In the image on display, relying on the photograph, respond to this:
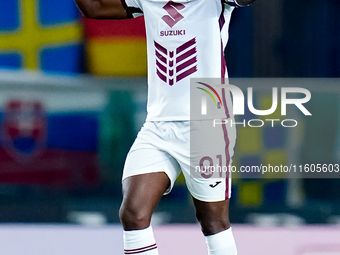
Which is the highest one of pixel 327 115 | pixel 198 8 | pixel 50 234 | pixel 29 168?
pixel 198 8

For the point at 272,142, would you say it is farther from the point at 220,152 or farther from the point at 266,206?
the point at 220,152

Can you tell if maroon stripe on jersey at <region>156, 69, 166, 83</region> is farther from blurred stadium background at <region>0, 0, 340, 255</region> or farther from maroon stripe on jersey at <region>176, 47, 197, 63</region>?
blurred stadium background at <region>0, 0, 340, 255</region>

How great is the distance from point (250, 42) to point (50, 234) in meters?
2.21

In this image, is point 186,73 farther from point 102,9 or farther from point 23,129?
point 23,129

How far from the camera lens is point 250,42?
4516 mm

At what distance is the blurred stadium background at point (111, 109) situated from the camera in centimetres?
442

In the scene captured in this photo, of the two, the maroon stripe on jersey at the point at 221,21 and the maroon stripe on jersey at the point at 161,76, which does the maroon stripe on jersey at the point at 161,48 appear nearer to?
the maroon stripe on jersey at the point at 161,76

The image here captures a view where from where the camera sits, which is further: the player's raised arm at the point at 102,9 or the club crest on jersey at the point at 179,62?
the player's raised arm at the point at 102,9

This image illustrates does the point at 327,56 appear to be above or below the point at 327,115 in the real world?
above

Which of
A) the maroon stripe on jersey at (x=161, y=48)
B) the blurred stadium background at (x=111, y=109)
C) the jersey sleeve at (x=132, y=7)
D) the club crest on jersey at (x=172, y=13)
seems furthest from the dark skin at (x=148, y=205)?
the blurred stadium background at (x=111, y=109)

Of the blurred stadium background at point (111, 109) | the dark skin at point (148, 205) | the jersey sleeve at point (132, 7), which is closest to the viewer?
the dark skin at point (148, 205)

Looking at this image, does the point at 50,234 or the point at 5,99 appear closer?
the point at 50,234

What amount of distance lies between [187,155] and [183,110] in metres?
0.17

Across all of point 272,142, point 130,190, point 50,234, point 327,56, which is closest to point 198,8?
point 130,190
